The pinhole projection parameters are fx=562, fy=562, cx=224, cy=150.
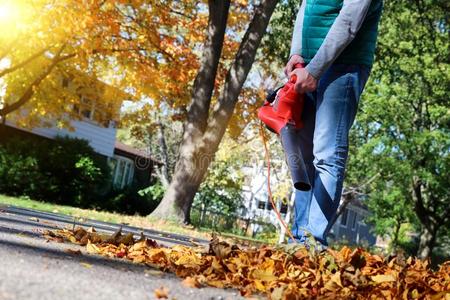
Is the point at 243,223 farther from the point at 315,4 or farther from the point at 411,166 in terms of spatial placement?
the point at 315,4

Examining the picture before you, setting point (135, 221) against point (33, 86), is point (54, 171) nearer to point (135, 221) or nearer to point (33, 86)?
point (33, 86)

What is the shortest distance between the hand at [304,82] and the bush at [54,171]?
1764cm

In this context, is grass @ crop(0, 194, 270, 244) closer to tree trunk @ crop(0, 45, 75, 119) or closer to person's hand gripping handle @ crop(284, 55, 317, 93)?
person's hand gripping handle @ crop(284, 55, 317, 93)

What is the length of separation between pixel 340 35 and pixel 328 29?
344mm

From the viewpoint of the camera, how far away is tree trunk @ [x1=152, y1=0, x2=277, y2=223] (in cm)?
1184

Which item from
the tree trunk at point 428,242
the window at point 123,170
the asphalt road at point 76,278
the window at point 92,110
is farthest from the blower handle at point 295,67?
the window at point 123,170

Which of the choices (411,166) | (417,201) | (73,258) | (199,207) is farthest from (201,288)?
(199,207)

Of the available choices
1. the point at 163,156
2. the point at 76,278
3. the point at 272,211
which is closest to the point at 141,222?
the point at 76,278

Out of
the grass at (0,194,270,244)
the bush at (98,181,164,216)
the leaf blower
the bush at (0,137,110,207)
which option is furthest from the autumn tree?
the leaf blower

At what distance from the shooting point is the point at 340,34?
11.4ft

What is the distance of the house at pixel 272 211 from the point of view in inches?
1652

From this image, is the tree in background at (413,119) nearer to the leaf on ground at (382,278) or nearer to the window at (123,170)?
the window at (123,170)

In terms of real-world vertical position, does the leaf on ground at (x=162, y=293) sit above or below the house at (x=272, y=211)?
below

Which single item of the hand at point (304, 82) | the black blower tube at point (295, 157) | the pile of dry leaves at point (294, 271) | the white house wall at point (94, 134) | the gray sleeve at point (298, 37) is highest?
the white house wall at point (94, 134)
